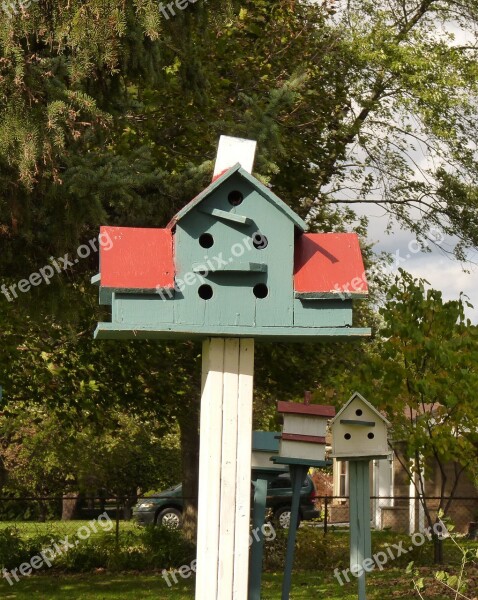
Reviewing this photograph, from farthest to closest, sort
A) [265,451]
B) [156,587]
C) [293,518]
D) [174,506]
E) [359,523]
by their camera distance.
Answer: [174,506], [156,587], [265,451], [359,523], [293,518]

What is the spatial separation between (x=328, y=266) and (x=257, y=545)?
8.60ft

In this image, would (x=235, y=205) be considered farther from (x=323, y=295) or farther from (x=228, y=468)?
(x=228, y=468)

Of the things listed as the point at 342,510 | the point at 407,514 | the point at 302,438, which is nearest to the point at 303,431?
the point at 302,438

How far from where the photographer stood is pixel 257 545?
781 centimetres

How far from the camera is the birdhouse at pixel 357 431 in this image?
837 centimetres

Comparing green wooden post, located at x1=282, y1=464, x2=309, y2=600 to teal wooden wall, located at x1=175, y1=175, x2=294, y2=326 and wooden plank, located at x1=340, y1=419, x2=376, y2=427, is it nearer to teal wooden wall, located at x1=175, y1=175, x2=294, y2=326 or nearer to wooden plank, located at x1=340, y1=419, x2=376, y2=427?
wooden plank, located at x1=340, y1=419, x2=376, y2=427

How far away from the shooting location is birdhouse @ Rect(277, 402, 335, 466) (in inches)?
311

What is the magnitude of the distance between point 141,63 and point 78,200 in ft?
5.10


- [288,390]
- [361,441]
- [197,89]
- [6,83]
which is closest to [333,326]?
[361,441]

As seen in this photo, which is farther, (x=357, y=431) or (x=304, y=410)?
(x=357, y=431)

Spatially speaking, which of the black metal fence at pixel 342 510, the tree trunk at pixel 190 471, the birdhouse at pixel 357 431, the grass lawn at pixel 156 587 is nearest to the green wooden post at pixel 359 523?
the birdhouse at pixel 357 431

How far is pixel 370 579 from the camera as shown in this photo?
12.1 metres

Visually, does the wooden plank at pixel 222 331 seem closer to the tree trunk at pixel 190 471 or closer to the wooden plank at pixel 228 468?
the wooden plank at pixel 228 468

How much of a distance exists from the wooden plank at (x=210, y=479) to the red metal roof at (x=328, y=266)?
695 millimetres
